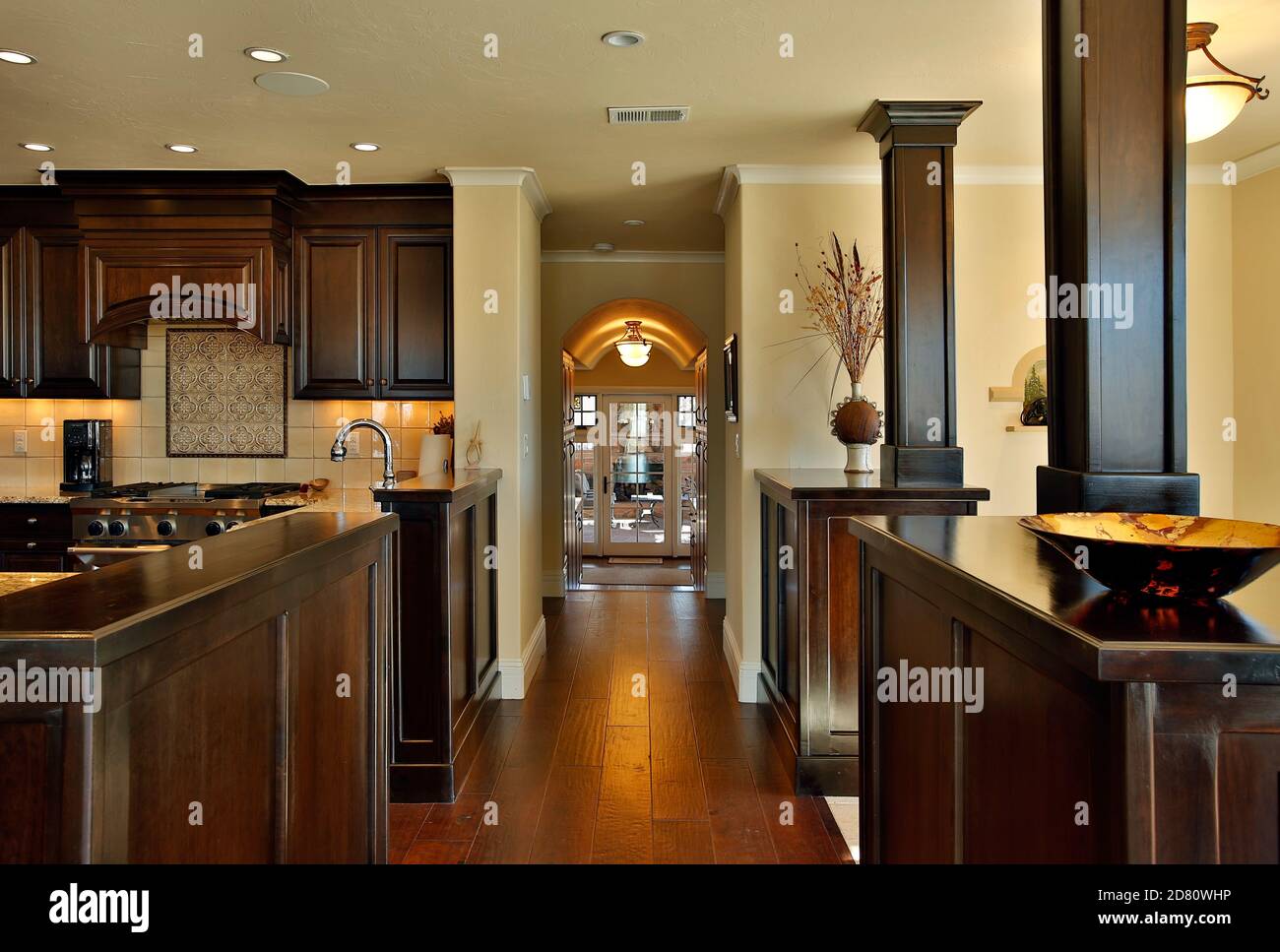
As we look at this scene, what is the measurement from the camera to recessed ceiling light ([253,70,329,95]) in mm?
3250

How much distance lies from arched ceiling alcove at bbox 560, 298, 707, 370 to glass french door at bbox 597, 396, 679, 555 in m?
0.71

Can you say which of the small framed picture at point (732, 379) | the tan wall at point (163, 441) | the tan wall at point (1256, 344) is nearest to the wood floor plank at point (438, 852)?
the small framed picture at point (732, 379)

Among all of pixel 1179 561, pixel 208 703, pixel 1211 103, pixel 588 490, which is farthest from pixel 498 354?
pixel 588 490

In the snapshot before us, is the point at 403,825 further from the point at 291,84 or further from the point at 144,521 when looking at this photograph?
the point at 291,84

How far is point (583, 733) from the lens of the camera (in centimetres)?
396

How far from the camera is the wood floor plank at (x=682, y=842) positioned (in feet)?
9.12

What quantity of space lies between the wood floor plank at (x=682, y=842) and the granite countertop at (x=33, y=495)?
3500 mm

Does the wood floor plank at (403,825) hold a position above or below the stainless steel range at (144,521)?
below

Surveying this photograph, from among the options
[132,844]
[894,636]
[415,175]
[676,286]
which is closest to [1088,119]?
[894,636]

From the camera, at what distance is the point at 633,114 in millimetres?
3605

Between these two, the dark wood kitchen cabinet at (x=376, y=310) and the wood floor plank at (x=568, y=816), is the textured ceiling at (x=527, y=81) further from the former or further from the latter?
the wood floor plank at (x=568, y=816)

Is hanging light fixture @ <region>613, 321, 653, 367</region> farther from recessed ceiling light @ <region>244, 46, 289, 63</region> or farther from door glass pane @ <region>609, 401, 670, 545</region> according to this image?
recessed ceiling light @ <region>244, 46, 289, 63</region>

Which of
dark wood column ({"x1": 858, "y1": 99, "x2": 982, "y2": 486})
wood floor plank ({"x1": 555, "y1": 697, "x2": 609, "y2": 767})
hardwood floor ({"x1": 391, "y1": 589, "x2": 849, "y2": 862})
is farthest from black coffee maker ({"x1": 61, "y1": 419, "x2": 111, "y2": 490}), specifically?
dark wood column ({"x1": 858, "y1": 99, "x2": 982, "y2": 486})
